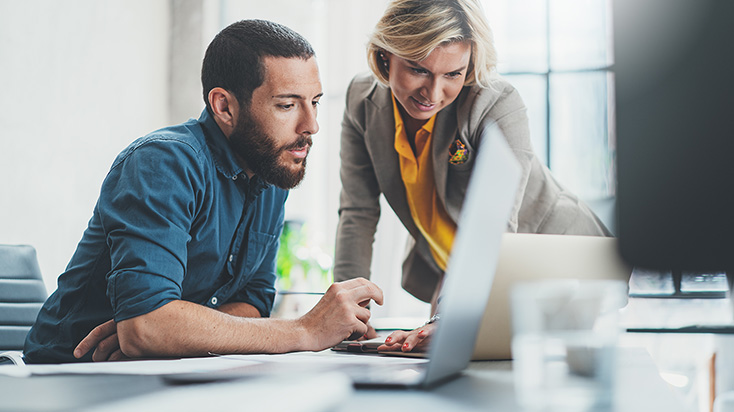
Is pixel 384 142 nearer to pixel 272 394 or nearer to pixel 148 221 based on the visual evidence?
pixel 148 221

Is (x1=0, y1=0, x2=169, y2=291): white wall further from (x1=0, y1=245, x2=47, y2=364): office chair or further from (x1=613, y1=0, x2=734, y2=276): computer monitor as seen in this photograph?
(x1=613, y1=0, x2=734, y2=276): computer monitor

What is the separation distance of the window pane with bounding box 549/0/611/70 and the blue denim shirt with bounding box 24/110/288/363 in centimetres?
284

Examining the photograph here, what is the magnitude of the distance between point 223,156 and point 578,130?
9.52 feet

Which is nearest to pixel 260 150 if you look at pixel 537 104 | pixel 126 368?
pixel 126 368

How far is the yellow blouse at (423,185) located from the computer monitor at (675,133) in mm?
1170

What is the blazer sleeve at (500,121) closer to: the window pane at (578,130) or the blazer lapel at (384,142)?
the blazer lapel at (384,142)

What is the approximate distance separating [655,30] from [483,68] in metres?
1.10

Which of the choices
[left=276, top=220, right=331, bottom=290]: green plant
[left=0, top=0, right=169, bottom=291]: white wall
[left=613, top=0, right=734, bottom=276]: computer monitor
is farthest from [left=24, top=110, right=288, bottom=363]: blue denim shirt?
[left=276, top=220, right=331, bottom=290]: green plant

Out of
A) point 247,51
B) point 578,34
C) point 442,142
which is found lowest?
point 442,142

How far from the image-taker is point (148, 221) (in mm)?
992

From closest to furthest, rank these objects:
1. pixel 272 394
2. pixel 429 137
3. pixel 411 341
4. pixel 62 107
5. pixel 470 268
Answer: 1. pixel 272 394
2. pixel 470 268
3. pixel 411 341
4. pixel 429 137
5. pixel 62 107

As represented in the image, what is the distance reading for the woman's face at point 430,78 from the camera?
1419 mm

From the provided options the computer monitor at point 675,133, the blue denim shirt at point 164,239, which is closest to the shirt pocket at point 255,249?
the blue denim shirt at point 164,239

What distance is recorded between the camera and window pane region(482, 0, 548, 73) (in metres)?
3.76
